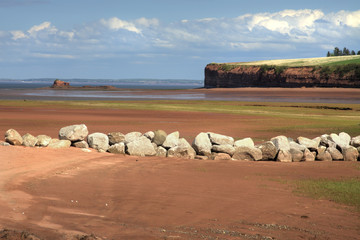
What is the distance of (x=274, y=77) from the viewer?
13000 cm

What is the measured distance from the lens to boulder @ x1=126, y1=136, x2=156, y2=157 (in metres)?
16.2

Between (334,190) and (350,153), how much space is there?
567cm

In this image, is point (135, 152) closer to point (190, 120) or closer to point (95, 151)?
point (95, 151)

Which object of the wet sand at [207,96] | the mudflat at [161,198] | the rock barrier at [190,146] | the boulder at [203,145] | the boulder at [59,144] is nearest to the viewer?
the mudflat at [161,198]

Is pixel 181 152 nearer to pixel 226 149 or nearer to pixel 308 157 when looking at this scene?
pixel 226 149

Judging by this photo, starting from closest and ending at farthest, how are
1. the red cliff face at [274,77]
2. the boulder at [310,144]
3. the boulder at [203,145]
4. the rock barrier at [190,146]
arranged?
1. the rock barrier at [190,146]
2. the boulder at [203,145]
3. the boulder at [310,144]
4. the red cliff face at [274,77]

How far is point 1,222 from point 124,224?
1.87 meters

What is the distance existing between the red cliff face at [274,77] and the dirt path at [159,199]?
94.9 metres

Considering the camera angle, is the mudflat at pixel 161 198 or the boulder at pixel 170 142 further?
the boulder at pixel 170 142

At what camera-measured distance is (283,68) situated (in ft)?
424

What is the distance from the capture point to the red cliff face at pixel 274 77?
107656 millimetres

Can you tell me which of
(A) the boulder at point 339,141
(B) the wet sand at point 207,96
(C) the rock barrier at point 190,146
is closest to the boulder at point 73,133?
(C) the rock barrier at point 190,146

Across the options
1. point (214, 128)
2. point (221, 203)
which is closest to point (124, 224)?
point (221, 203)

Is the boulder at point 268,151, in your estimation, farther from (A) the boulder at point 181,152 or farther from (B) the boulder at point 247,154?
(A) the boulder at point 181,152
